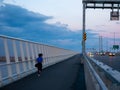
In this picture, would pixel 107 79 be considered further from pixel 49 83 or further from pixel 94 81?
pixel 49 83

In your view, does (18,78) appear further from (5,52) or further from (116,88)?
(116,88)

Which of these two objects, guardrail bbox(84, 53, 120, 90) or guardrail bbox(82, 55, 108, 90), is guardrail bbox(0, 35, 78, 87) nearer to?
guardrail bbox(82, 55, 108, 90)

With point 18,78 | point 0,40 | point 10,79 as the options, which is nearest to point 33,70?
point 18,78

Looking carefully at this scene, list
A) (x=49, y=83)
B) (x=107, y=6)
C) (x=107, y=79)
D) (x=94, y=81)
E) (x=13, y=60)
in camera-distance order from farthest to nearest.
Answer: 1. (x=107, y=6)
2. (x=13, y=60)
3. (x=49, y=83)
4. (x=94, y=81)
5. (x=107, y=79)

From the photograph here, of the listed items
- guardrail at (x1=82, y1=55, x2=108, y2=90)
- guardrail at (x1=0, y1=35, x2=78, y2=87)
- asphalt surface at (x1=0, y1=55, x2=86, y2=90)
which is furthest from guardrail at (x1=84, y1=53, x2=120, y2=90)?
guardrail at (x1=0, y1=35, x2=78, y2=87)

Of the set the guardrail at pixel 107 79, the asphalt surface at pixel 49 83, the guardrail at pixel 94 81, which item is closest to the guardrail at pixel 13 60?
the asphalt surface at pixel 49 83

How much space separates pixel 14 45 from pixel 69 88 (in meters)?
5.51

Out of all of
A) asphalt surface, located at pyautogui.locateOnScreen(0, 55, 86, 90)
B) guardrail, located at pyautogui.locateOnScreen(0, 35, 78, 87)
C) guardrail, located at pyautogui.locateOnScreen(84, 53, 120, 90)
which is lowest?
asphalt surface, located at pyautogui.locateOnScreen(0, 55, 86, 90)

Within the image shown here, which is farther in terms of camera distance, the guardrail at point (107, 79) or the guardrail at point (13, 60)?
the guardrail at point (13, 60)

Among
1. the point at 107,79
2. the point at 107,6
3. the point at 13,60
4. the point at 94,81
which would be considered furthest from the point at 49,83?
the point at 107,6

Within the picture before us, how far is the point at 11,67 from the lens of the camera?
19.8 meters

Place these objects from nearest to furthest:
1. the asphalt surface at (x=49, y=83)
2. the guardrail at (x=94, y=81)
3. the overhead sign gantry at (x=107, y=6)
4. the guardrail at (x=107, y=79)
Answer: the guardrail at (x=107, y=79), the guardrail at (x=94, y=81), the asphalt surface at (x=49, y=83), the overhead sign gantry at (x=107, y=6)

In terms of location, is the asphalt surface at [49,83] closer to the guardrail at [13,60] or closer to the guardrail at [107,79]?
the guardrail at [13,60]

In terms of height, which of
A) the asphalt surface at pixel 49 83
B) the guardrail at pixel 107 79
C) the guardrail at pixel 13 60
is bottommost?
the asphalt surface at pixel 49 83
